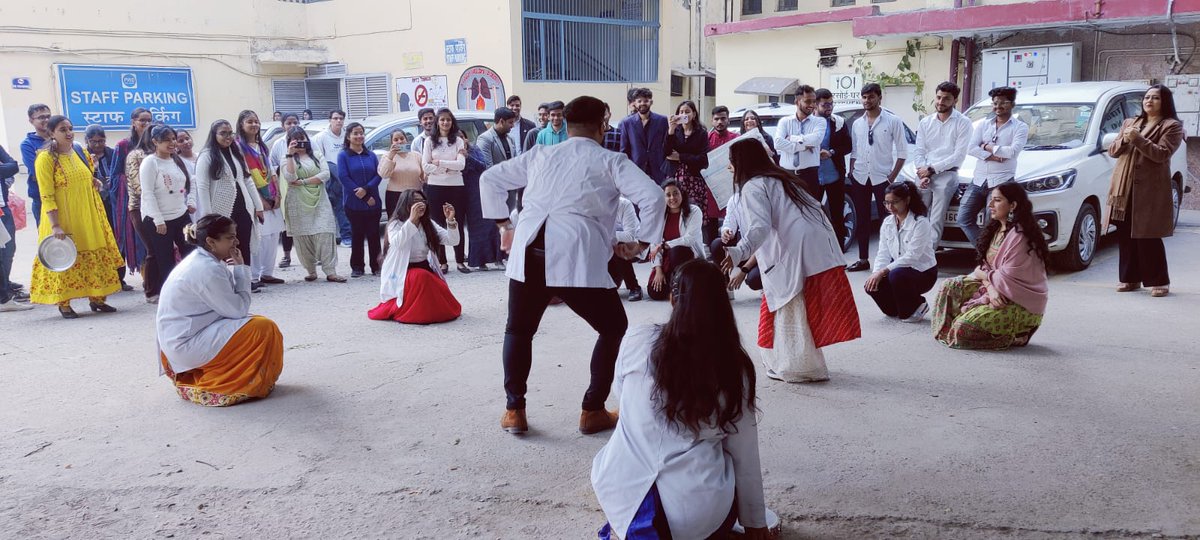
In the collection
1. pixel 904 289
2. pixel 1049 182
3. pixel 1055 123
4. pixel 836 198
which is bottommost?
pixel 904 289

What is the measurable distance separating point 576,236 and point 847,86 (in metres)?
13.6

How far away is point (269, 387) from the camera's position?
5375 millimetres

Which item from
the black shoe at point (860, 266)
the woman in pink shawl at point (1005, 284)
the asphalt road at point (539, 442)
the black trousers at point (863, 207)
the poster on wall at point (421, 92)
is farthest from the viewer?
the poster on wall at point (421, 92)

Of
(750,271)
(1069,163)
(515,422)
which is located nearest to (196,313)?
(515,422)

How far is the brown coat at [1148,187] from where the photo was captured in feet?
23.6

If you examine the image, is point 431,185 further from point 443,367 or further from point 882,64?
point 882,64

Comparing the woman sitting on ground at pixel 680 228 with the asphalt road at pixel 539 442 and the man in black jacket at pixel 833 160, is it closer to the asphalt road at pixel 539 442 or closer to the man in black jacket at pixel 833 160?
the asphalt road at pixel 539 442

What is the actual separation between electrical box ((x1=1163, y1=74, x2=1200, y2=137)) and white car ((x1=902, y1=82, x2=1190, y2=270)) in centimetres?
306

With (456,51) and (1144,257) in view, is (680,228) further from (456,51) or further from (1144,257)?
(456,51)

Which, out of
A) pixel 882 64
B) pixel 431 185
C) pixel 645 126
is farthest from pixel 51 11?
pixel 882 64

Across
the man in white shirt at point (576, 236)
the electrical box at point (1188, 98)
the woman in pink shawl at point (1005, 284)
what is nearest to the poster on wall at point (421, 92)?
the electrical box at point (1188, 98)

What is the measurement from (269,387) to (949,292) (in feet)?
14.2

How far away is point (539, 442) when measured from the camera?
4535 mm

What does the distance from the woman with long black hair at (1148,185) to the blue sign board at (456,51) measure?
13504 mm
